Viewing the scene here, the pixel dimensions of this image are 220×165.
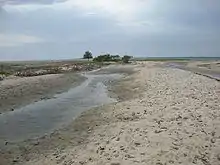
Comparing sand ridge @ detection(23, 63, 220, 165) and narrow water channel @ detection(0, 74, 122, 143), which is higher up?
sand ridge @ detection(23, 63, 220, 165)

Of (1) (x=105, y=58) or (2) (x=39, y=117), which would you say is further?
(1) (x=105, y=58)

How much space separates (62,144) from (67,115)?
735cm

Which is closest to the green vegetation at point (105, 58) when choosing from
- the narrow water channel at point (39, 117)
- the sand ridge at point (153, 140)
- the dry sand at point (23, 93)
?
the dry sand at point (23, 93)

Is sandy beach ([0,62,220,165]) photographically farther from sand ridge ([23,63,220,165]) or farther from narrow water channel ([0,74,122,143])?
narrow water channel ([0,74,122,143])

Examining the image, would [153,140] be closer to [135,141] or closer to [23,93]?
[135,141]

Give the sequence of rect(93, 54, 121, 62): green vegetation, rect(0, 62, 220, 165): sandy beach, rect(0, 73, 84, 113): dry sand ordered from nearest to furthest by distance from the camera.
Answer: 1. rect(0, 62, 220, 165): sandy beach
2. rect(0, 73, 84, 113): dry sand
3. rect(93, 54, 121, 62): green vegetation

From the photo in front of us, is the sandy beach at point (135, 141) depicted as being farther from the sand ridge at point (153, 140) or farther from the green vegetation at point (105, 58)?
the green vegetation at point (105, 58)

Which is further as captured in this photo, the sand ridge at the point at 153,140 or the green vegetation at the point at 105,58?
the green vegetation at the point at 105,58

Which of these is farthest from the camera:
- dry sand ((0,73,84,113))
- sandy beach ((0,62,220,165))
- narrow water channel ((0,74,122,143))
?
dry sand ((0,73,84,113))

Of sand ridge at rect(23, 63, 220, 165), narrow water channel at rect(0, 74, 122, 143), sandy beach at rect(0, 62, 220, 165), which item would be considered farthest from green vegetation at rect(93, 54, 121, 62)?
sand ridge at rect(23, 63, 220, 165)

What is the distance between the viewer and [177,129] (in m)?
13.4

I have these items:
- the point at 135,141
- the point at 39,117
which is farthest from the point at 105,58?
the point at 135,141

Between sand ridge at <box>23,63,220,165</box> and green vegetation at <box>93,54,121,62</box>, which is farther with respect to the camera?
green vegetation at <box>93,54,121,62</box>

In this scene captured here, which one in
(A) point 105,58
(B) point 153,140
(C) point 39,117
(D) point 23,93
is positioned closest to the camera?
(B) point 153,140
